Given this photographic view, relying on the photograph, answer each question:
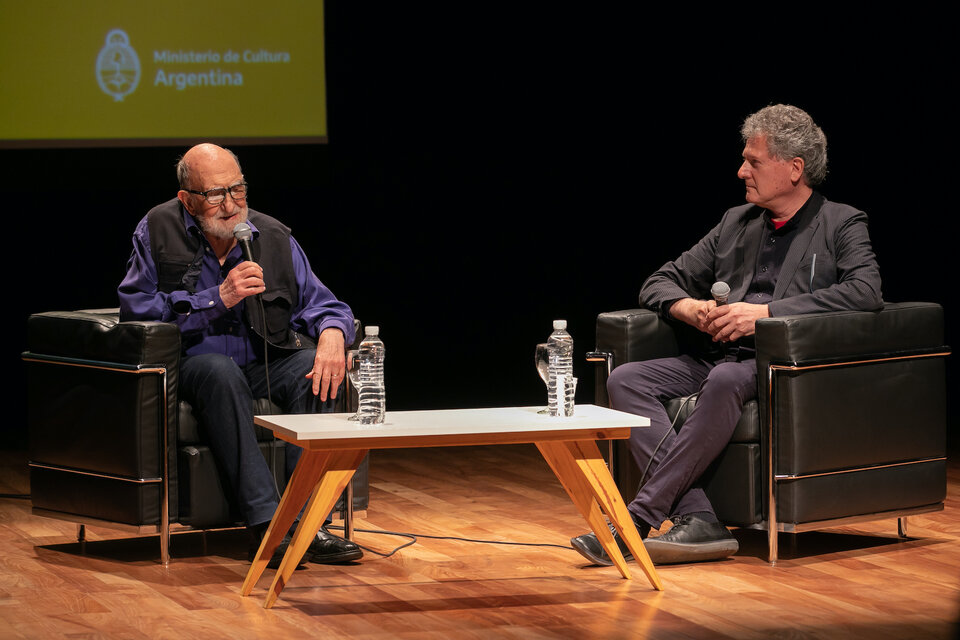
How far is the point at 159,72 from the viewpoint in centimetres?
568

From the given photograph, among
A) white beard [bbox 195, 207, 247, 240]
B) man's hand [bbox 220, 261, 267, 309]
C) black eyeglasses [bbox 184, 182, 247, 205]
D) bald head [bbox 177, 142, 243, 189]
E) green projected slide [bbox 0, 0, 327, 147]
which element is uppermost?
green projected slide [bbox 0, 0, 327, 147]

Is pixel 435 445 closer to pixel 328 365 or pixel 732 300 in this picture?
pixel 328 365

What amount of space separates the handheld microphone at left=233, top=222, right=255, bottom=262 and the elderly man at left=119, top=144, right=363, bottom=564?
0.10ft

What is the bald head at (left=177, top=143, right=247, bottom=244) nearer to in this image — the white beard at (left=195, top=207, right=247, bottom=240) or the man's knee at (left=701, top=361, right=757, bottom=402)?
the white beard at (left=195, top=207, right=247, bottom=240)

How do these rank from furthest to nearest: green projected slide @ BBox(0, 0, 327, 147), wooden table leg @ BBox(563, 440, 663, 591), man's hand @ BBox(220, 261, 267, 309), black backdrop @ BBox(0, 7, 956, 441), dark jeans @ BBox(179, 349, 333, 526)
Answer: black backdrop @ BBox(0, 7, 956, 441), green projected slide @ BBox(0, 0, 327, 147), man's hand @ BBox(220, 261, 267, 309), dark jeans @ BBox(179, 349, 333, 526), wooden table leg @ BBox(563, 440, 663, 591)

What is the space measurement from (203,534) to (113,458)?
53 centimetres

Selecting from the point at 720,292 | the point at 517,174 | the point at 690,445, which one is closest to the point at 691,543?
the point at 690,445

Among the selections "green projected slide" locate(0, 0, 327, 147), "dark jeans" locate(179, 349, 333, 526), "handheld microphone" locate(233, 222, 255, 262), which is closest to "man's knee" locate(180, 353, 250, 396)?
"dark jeans" locate(179, 349, 333, 526)

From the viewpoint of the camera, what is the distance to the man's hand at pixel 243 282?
11.0 ft

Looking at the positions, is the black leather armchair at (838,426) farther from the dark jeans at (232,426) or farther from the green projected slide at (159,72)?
the green projected slide at (159,72)

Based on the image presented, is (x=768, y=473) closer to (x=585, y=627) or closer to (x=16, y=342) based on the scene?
(x=585, y=627)

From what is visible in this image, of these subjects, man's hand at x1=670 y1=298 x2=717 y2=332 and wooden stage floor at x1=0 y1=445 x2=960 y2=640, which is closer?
wooden stage floor at x1=0 y1=445 x2=960 y2=640

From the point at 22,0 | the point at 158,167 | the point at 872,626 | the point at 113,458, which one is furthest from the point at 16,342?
the point at 872,626

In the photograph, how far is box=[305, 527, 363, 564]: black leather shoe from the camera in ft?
10.7
